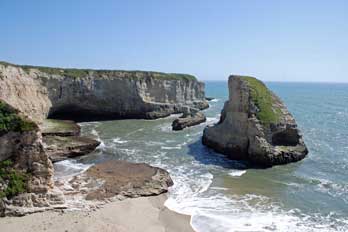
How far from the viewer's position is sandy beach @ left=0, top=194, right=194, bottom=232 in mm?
13523

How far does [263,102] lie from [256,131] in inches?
162

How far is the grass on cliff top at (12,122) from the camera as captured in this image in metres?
15.6

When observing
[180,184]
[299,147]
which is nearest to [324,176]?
[299,147]

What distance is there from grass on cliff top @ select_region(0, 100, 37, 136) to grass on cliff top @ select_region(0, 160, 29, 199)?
1.50 meters

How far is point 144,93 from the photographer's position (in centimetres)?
5194

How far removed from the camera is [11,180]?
49.0ft

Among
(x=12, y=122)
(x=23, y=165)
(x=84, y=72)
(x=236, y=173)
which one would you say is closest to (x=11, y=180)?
(x=23, y=165)

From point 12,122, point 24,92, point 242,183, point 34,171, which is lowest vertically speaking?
point 242,183

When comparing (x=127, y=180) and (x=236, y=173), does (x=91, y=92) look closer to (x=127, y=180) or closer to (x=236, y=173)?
(x=236, y=173)

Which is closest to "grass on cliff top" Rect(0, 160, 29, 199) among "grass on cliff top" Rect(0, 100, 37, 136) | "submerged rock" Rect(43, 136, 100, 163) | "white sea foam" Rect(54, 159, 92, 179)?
"grass on cliff top" Rect(0, 100, 37, 136)

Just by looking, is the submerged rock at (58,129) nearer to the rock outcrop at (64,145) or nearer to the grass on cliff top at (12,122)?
the rock outcrop at (64,145)

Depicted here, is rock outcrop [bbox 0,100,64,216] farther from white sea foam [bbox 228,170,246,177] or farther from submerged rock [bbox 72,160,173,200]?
white sea foam [bbox 228,170,246,177]

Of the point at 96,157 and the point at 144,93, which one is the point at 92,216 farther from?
the point at 144,93

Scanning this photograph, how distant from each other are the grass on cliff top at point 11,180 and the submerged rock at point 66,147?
9169 millimetres
